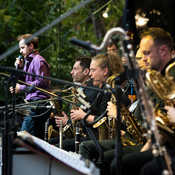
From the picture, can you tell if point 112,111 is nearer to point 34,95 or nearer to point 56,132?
point 34,95

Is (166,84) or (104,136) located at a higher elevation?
(166,84)

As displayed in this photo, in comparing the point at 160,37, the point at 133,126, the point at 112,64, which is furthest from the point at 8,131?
the point at 112,64

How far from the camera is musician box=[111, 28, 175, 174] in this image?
2854mm

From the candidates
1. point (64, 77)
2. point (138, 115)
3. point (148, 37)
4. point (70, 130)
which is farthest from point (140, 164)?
point (64, 77)

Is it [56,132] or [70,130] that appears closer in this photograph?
[70,130]

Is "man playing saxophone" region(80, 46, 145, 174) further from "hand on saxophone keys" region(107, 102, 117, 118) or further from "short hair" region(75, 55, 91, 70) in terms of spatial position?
"short hair" region(75, 55, 91, 70)

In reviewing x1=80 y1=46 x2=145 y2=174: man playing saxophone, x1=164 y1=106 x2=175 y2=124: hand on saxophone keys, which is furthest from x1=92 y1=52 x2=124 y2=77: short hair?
x1=164 y1=106 x2=175 y2=124: hand on saxophone keys

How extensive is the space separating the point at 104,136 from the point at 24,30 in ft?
19.4

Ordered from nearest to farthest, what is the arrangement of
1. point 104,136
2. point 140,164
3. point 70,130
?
point 140,164, point 104,136, point 70,130

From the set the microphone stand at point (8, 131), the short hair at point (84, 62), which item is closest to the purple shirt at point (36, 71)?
the short hair at point (84, 62)

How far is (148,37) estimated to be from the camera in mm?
3047

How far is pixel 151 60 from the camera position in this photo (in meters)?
2.99

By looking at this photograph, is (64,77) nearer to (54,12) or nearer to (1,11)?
(54,12)

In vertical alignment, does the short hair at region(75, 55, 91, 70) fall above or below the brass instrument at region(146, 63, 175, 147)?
above
